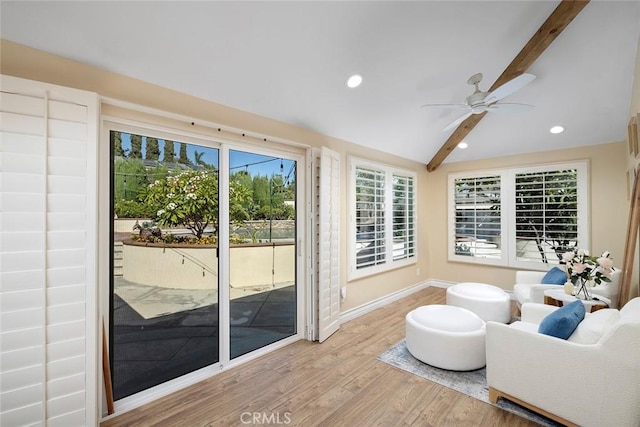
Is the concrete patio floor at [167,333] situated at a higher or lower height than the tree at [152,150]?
lower

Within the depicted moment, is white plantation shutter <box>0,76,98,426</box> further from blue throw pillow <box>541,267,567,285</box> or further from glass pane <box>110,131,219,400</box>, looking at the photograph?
blue throw pillow <box>541,267,567,285</box>

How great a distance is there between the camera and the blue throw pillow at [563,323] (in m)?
→ 1.97

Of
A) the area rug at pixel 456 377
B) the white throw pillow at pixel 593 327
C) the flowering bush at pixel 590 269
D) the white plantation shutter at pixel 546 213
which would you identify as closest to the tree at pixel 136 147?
the area rug at pixel 456 377

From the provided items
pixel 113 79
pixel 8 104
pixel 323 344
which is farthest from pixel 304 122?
pixel 323 344

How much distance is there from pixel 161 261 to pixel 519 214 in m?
5.12

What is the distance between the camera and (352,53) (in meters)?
2.52

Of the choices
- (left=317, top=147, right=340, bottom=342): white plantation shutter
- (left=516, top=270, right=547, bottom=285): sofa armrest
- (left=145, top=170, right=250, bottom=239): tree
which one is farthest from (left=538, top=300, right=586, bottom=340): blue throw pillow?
(left=145, top=170, right=250, bottom=239): tree

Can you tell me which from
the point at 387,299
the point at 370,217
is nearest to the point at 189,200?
the point at 370,217

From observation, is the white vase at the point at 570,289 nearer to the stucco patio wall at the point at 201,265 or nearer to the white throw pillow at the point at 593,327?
the white throw pillow at the point at 593,327

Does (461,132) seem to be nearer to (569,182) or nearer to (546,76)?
(546,76)

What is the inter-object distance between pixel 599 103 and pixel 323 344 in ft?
14.5

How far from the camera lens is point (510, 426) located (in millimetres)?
1977

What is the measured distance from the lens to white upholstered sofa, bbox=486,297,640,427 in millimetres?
1653

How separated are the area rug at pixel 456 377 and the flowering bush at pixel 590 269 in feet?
4.29
